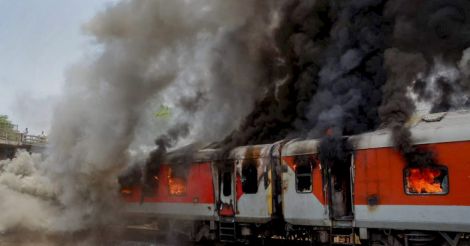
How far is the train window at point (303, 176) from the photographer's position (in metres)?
11.1

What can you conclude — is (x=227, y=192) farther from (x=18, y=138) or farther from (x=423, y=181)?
(x=18, y=138)

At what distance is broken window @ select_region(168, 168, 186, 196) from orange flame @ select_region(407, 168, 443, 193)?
7.52 metres

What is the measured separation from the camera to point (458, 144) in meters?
8.56

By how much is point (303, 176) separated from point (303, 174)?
0.05 metres

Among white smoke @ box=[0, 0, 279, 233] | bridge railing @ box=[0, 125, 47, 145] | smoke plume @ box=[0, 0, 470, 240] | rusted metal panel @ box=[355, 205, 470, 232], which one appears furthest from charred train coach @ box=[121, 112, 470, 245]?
bridge railing @ box=[0, 125, 47, 145]

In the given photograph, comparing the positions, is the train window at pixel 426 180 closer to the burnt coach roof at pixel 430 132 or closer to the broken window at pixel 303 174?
the burnt coach roof at pixel 430 132

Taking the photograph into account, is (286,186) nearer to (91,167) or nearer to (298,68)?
(298,68)

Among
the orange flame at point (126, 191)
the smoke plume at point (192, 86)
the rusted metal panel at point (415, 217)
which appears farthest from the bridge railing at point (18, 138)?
the rusted metal panel at point (415, 217)

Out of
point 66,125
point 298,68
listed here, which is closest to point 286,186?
point 298,68

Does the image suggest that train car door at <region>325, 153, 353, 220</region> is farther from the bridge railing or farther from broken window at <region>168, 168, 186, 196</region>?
the bridge railing

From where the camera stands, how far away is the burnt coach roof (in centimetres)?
868

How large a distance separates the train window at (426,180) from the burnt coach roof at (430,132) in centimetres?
54

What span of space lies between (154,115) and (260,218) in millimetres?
7487

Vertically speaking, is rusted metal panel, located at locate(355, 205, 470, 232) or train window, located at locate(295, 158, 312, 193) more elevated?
train window, located at locate(295, 158, 312, 193)
